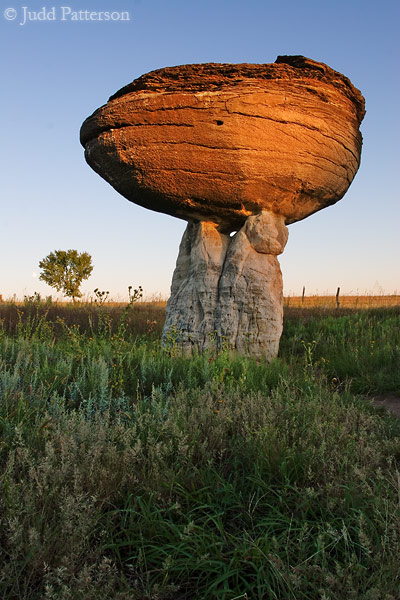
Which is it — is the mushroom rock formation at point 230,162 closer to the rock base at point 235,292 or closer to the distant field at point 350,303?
the rock base at point 235,292

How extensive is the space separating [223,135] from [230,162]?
1.37ft

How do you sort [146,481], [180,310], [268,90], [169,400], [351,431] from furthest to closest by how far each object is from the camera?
[180,310] < [268,90] < [169,400] < [351,431] < [146,481]

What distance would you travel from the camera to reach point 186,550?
2180 mm

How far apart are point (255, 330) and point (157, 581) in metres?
5.86

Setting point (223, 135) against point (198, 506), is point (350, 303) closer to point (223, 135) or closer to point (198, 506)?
point (223, 135)

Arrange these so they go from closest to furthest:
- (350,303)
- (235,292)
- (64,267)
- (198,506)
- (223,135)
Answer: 1. (198,506)
2. (223,135)
3. (235,292)
4. (350,303)
5. (64,267)

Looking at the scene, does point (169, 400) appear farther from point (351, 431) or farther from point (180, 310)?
point (180, 310)

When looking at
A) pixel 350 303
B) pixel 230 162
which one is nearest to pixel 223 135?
pixel 230 162

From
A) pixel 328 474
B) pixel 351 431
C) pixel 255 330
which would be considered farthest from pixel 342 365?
pixel 328 474

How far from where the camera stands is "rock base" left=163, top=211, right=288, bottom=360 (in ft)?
25.4

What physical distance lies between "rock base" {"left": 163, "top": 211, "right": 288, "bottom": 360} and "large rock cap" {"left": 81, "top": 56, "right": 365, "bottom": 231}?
458mm

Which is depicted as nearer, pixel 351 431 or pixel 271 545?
pixel 271 545

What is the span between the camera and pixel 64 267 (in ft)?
124

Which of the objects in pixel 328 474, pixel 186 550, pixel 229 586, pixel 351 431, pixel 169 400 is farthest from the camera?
pixel 169 400
